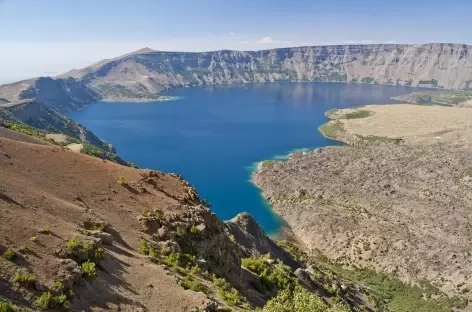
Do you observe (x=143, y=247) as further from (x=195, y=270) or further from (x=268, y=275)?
(x=268, y=275)

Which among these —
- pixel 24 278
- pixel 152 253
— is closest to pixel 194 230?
pixel 152 253

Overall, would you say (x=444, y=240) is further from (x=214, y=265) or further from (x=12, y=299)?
(x=12, y=299)

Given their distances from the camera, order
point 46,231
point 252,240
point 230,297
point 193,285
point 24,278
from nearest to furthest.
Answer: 1. point 24,278
2. point 46,231
3. point 193,285
4. point 230,297
5. point 252,240

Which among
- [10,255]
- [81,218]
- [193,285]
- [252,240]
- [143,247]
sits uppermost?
[10,255]

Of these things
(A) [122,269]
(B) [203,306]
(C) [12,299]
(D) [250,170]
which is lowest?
(D) [250,170]

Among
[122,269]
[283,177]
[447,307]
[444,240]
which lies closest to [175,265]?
[122,269]
